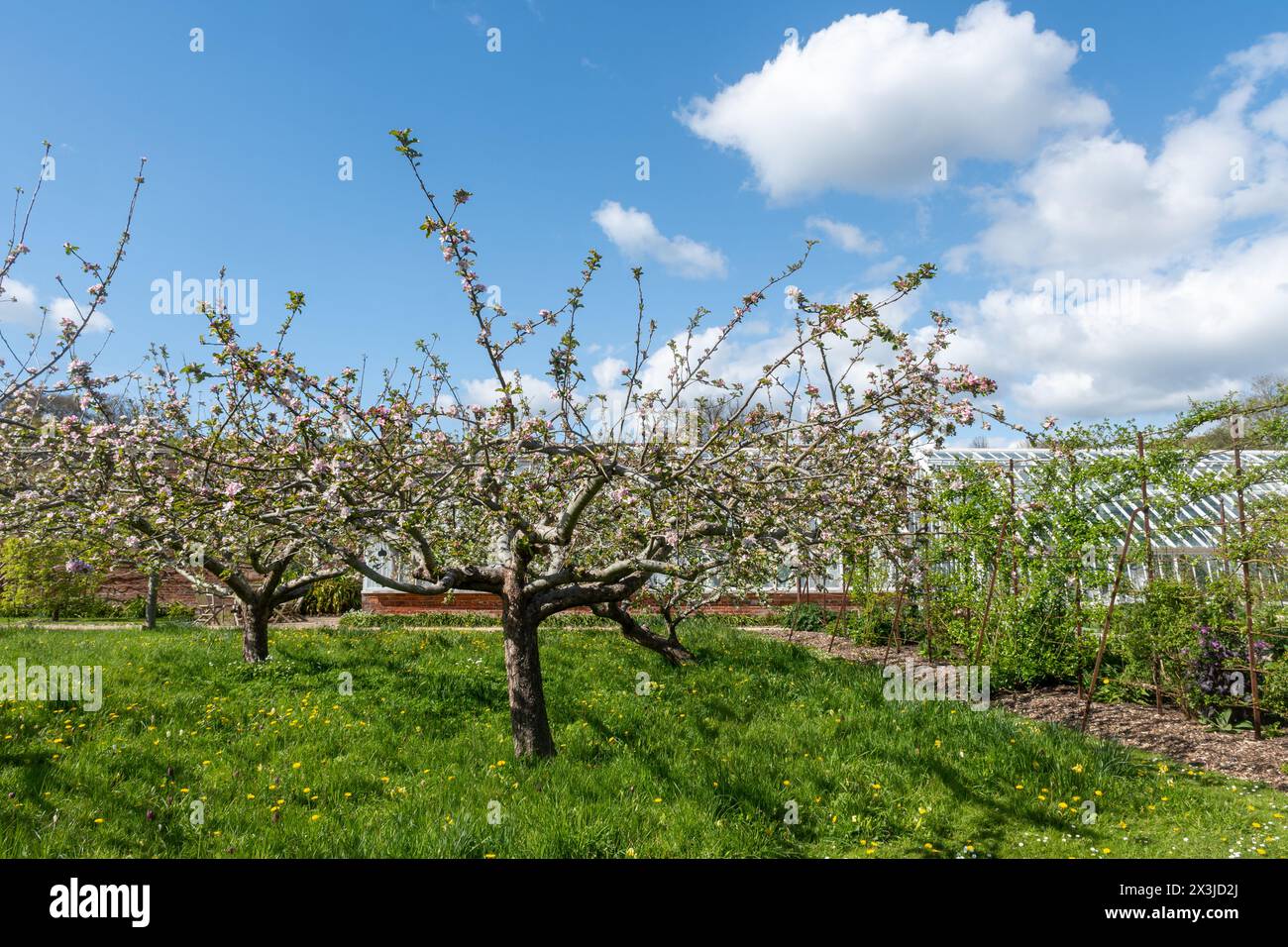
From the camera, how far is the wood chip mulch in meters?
7.54

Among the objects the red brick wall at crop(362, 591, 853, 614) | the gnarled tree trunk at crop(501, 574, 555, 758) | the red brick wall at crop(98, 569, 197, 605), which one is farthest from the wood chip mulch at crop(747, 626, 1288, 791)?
the red brick wall at crop(98, 569, 197, 605)

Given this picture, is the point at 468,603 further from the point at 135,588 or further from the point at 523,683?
the point at 523,683

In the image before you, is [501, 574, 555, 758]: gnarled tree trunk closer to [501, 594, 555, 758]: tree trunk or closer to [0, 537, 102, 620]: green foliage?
[501, 594, 555, 758]: tree trunk

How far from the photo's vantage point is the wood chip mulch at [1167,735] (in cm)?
754

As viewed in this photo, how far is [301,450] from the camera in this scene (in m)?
5.61

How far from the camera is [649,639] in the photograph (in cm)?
1059

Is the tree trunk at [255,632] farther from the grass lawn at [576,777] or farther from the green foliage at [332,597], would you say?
the green foliage at [332,597]

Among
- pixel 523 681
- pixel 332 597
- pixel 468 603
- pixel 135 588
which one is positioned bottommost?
pixel 468 603

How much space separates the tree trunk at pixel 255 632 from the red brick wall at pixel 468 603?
7.99 m

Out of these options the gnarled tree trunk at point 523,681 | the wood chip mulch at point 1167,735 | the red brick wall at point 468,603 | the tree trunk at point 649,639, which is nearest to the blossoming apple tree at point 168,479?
the gnarled tree trunk at point 523,681

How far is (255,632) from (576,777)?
618 cm

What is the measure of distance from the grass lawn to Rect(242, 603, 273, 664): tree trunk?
20.8 inches

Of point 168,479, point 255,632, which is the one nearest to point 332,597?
point 255,632
